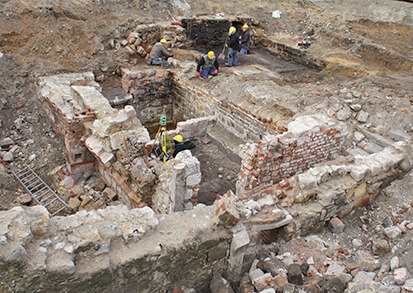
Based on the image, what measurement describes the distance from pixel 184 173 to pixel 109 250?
7.41 feet

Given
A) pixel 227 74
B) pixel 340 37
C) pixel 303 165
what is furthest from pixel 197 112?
pixel 340 37

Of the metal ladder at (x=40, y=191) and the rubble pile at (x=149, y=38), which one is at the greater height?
the rubble pile at (x=149, y=38)

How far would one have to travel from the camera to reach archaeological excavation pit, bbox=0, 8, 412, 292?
3926 mm

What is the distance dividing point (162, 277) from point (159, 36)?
394 inches

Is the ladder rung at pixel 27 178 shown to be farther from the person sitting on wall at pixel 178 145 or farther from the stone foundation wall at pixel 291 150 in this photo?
the stone foundation wall at pixel 291 150

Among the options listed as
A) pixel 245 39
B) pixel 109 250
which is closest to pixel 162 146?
pixel 109 250

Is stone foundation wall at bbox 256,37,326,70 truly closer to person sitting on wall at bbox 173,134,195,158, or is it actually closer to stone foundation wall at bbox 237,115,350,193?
stone foundation wall at bbox 237,115,350,193

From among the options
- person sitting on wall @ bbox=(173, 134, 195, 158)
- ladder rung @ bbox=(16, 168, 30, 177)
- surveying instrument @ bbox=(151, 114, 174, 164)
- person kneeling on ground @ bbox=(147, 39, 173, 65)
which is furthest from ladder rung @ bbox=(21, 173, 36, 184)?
person kneeling on ground @ bbox=(147, 39, 173, 65)

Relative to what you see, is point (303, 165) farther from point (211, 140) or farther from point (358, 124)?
point (211, 140)

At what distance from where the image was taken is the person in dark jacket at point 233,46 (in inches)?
474

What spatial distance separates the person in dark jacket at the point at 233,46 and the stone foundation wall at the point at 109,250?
8.53 meters

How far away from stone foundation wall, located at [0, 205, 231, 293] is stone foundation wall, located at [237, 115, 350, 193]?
2220mm

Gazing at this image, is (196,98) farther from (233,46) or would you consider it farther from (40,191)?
(40,191)

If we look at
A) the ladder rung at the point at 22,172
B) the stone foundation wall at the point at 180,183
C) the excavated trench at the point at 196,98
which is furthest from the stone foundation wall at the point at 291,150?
the ladder rung at the point at 22,172
